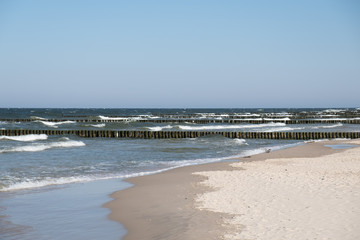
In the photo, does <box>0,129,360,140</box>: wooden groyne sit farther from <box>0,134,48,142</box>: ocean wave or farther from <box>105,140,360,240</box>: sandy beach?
<box>105,140,360,240</box>: sandy beach

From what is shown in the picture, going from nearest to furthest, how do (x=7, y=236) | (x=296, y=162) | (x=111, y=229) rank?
1. (x=7, y=236)
2. (x=111, y=229)
3. (x=296, y=162)

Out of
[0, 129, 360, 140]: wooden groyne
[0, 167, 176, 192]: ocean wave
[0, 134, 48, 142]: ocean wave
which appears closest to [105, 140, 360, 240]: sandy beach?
[0, 167, 176, 192]: ocean wave

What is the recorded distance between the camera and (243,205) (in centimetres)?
1022

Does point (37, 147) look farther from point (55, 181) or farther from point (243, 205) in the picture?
point (243, 205)

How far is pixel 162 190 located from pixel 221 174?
359cm

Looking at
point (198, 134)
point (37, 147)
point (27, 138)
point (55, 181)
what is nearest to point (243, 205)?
point (55, 181)

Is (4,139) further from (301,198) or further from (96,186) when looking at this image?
(301,198)

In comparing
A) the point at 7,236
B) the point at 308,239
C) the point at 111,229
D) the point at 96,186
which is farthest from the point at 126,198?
the point at 308,239

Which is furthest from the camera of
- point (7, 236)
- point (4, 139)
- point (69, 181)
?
point (4, 139)

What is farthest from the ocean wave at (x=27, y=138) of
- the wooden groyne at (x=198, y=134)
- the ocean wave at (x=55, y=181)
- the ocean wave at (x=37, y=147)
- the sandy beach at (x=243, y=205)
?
the sandy beach at (x=243, y=205)

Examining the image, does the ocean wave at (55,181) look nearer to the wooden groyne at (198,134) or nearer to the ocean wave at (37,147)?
the ocean wave at (37,147)

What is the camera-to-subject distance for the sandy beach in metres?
8.04

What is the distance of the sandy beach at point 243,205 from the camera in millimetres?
8039

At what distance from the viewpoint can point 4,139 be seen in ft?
125
